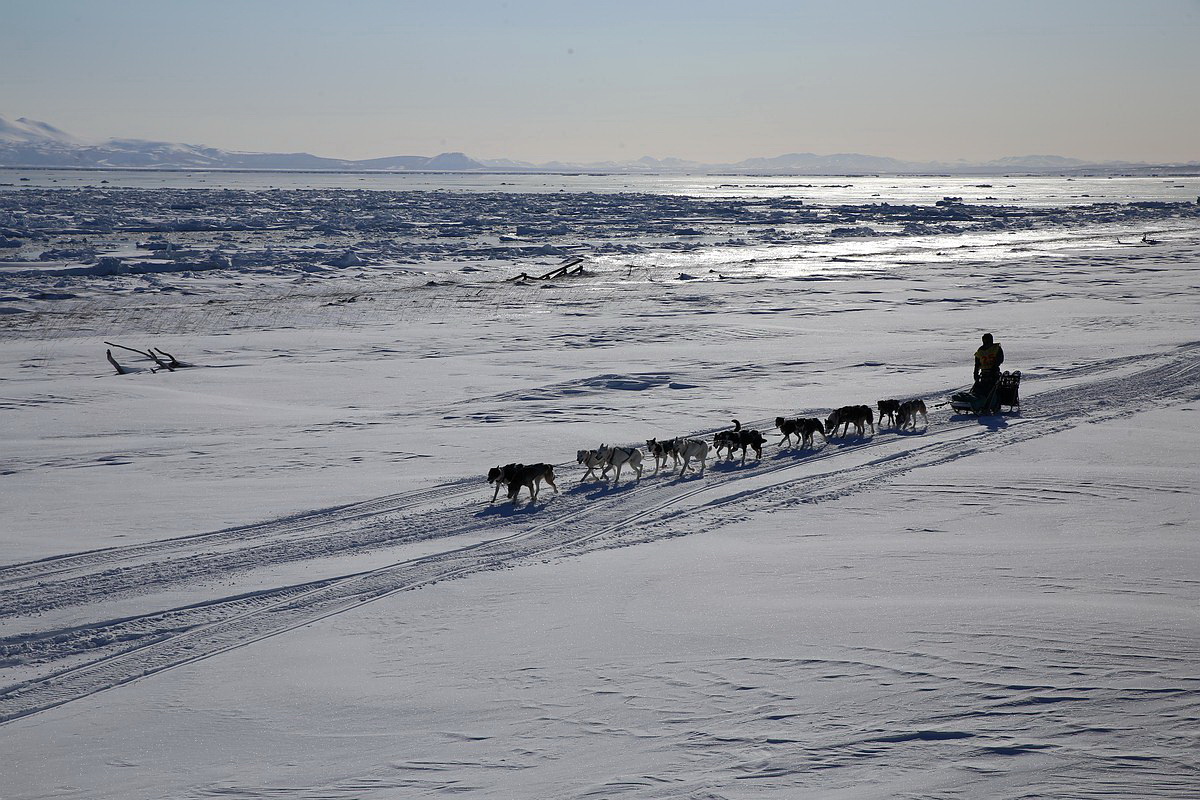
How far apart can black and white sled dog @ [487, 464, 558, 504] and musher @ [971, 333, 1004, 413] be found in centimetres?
640

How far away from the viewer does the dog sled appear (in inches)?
497

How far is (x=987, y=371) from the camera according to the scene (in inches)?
499

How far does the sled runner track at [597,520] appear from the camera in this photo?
595 centimetres

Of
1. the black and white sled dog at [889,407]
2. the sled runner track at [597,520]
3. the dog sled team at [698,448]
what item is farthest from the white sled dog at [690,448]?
the black and white sled dog at [889,407]

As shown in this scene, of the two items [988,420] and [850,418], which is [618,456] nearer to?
[850,418]

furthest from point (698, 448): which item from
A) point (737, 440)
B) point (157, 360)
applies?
point (157, 360)

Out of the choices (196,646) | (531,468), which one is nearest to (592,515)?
(531,468)

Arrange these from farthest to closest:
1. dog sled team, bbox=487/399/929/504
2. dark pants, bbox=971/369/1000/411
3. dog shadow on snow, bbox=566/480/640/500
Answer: dark pants, bbox=971/369/1000/411
dog shadow on snow, bbox=566/480/640/500
dog sled team, bbox=487/399/929/504

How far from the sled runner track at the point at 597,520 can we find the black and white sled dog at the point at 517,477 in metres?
0.26

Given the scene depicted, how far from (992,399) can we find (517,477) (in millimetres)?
6848

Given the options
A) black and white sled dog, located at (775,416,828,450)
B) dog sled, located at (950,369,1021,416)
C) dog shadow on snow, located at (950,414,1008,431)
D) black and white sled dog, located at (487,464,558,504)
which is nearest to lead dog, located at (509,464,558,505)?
black and white sled dog, located at (487,464,558,504)

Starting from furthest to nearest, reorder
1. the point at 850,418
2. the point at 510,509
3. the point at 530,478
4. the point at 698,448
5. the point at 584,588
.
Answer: the point at 850,418
the point at 698,448
the point at 530,478
the point at 510,509
the point at 584,588

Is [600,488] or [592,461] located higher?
[592,461]

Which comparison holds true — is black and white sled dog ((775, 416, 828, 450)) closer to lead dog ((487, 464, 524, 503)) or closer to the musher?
the musher
